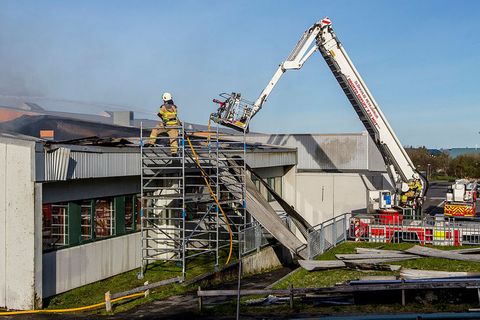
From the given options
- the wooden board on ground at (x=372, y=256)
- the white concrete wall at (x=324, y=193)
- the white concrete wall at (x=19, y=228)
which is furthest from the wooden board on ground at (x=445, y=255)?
the white concrete wall at (x=19, y=228)

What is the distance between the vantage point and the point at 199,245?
19625 mm

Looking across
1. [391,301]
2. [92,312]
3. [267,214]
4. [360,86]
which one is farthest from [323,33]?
[92,312]

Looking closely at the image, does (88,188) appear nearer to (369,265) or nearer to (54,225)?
(54,225)

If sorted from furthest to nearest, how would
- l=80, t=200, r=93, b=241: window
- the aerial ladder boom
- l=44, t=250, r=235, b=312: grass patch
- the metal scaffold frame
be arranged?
the aerial ladder boom, the metal scaffold frame, l=80, t=200, r=93, b=241: window, l=44, t=250, r=235, b=312: grass patch

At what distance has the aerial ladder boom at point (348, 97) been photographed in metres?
20.6

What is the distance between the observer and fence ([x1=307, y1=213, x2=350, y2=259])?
1831 centimetres

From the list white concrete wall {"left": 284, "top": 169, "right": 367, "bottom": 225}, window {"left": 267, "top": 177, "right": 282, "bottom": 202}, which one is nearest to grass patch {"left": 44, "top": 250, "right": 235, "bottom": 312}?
window {"left": 267, "top": 177, "right": 282, "bottom": 202}

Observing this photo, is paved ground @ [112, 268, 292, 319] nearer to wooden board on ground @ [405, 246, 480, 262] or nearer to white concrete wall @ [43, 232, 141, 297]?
white concrete wall @ [43, 232, 141, 297]

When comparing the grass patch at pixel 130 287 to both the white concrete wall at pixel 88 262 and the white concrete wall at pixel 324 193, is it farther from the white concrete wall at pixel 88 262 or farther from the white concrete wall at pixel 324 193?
the white concrete wall at pixel 324 193

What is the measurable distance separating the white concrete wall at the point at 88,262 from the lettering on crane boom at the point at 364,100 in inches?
396

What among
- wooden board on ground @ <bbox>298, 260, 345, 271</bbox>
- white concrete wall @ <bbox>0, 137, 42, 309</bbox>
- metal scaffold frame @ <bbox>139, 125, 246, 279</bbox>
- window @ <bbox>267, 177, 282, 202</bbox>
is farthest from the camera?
window @ <bbox>267, 177, 282, 202</bbox>

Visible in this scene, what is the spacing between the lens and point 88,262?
14.8m

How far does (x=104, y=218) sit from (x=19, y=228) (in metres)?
3.45

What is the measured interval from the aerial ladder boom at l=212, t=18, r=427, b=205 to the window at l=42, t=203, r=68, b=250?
7.38 meters
